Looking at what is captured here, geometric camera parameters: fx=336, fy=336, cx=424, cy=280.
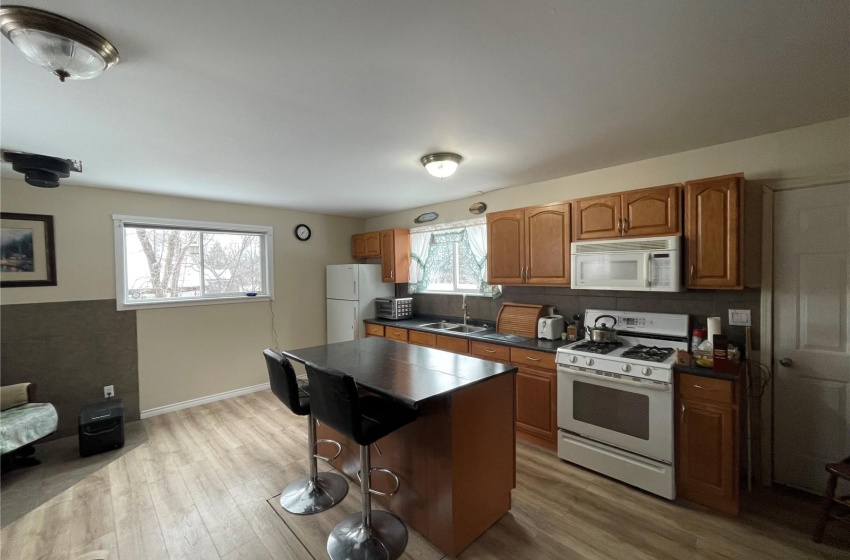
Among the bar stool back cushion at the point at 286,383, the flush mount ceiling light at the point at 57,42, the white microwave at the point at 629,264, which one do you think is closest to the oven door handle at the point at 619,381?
the white microwave at the point at 629,264

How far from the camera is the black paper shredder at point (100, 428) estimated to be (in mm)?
2826

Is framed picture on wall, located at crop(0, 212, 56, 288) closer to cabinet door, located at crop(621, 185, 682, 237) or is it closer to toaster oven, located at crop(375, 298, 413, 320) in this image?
toaster oven, located at crop(375, 298, 413, 320)

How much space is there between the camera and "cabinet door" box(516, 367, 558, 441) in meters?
2.77

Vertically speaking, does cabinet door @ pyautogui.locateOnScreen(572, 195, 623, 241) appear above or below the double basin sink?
above

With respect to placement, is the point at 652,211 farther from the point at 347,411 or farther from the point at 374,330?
the point at 374,330

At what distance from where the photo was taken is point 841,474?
176 cm

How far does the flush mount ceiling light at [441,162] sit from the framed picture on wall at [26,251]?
3583mm

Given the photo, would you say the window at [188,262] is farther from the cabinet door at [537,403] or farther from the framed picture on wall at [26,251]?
the cabinet door at [537,403]

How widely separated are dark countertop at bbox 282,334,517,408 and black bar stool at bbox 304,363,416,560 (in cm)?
17

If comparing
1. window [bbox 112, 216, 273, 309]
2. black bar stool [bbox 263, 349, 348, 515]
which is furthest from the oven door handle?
window [bbox 112, 216, 273, 309]

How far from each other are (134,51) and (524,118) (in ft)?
6.12

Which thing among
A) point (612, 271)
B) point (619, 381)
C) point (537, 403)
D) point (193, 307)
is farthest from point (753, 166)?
point (193, 307)

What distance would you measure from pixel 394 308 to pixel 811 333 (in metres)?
3.71

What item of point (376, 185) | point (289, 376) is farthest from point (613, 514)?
point (376, 185)
